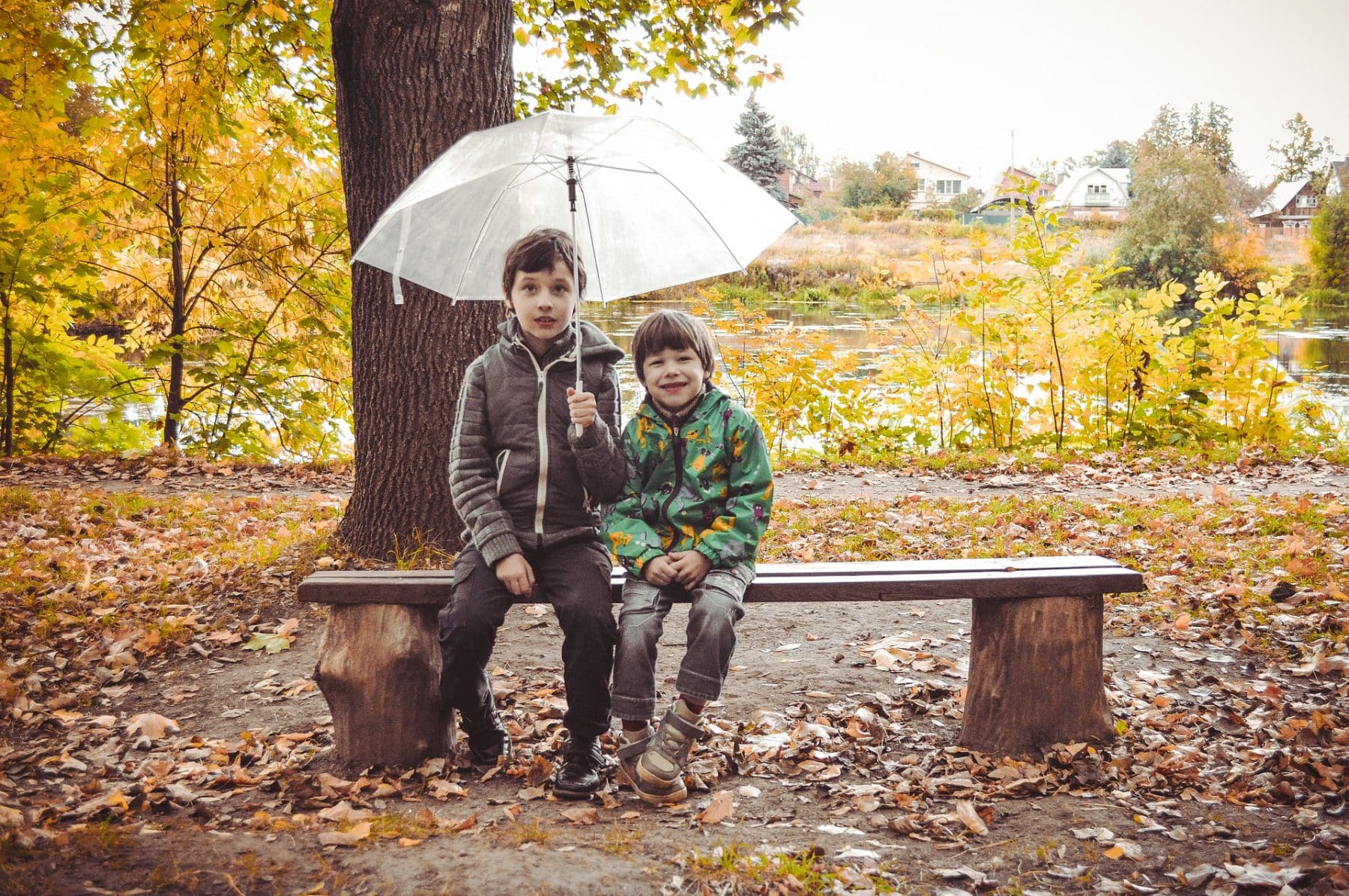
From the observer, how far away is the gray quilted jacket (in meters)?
2.87

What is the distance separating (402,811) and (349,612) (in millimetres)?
631

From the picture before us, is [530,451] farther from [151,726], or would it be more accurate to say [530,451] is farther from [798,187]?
[798,187]

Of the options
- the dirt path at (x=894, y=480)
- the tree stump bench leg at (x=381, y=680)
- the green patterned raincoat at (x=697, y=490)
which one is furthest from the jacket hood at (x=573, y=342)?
the dirt path at (x=894, y=480)

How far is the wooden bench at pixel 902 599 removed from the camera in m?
2.92

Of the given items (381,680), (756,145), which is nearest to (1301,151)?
(756,145)

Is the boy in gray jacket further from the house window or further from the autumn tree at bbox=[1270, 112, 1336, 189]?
the house window

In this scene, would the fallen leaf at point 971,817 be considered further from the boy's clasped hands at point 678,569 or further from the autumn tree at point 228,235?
the autumn tree at point 228,235

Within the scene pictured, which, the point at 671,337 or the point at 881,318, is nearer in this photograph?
the point at 671,337

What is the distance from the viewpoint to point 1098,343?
28.1 feet

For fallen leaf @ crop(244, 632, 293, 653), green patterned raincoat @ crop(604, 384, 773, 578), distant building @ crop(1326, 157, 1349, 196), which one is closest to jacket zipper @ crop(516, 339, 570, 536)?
green patterned raincoat @ crop(604, 384, 773, 578)

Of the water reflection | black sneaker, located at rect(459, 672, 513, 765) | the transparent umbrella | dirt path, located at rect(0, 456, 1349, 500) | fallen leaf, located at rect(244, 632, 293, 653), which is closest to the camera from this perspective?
the transparent umbrella

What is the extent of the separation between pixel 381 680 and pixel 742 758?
1.21 metres

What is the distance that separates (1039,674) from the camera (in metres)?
3.04

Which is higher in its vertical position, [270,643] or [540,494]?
[540,494]
